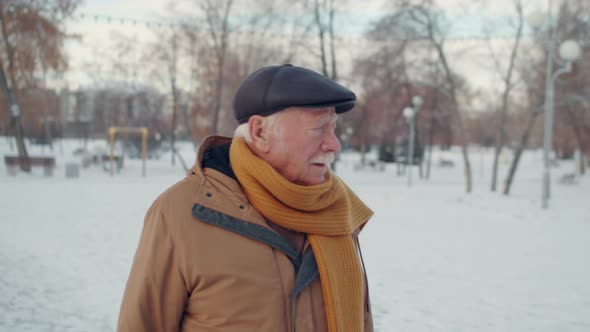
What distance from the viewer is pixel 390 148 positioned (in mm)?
44812

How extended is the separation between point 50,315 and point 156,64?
100 ft

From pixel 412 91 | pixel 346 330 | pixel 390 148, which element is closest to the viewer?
pixel 346 330

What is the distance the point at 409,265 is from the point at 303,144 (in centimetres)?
630

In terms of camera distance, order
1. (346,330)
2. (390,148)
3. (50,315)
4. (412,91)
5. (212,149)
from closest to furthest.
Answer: (346,330), (212,149), (50,315), (412,91), (390,148)

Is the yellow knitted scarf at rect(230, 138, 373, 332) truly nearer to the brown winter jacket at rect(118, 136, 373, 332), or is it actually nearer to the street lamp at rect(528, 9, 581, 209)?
the brown winter jacket at rect(118, 136, 373, 332)

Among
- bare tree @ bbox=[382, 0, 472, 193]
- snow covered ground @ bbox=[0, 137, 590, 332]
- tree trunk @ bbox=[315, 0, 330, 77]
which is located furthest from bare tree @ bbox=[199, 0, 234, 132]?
snow covered ground @ bbox=[0, 137, 590, 332]

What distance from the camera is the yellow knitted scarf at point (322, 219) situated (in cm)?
170

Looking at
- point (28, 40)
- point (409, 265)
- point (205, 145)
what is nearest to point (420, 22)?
point (409, 265)

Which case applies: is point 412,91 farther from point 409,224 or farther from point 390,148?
point 409,224

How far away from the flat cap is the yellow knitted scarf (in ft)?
0.57

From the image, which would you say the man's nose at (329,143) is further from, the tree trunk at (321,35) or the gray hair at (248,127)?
the tree trunk at (321,35)

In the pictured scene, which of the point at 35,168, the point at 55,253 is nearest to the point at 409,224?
the point at 55,253

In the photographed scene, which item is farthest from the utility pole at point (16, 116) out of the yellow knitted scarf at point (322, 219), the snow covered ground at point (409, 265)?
the yellow knitted scarf at point (322, 219)

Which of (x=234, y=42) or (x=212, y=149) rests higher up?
(x=234, y=42)
